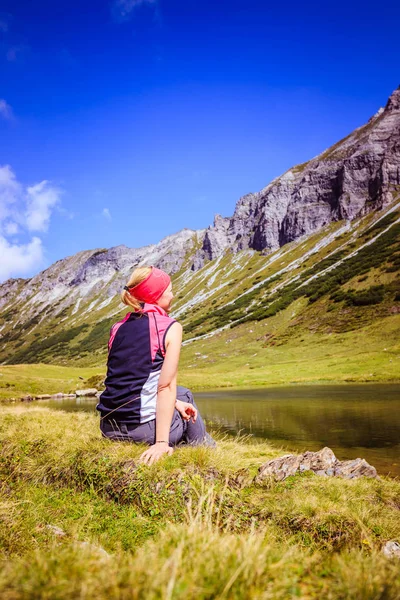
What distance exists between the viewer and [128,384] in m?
5.42

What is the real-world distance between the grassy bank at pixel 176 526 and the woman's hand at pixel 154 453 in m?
0.09

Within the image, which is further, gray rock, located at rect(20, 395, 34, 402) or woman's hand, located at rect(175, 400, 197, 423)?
gray rock, located at rect(20, 395, 34, 402)

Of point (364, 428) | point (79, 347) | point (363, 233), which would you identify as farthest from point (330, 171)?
point (364, 428)

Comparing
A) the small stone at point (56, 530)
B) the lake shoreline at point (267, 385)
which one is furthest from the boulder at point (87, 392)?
the small stone at point (56, 530)

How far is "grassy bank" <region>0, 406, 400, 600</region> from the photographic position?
168 centimetres

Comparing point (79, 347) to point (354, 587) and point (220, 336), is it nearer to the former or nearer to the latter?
point (220, 336)

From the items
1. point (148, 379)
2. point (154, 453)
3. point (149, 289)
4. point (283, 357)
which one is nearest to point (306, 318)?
point (283, 357)

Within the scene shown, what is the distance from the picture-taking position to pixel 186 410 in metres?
5.73

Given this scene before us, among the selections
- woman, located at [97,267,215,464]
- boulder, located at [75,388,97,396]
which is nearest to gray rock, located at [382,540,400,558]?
woman, located at [97,267,215,464]

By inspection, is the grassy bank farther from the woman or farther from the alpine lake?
the alpine lake

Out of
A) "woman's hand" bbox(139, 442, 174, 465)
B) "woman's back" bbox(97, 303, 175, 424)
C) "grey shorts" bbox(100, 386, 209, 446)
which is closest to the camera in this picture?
"woman's hand" bbox(139, 442, 174, 465)

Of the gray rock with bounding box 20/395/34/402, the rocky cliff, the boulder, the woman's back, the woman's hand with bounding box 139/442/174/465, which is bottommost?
the boulder

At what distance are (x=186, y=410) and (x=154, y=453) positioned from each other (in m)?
0.99

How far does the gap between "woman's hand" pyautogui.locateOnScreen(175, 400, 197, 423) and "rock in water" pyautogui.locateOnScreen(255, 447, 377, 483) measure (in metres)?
1.40
